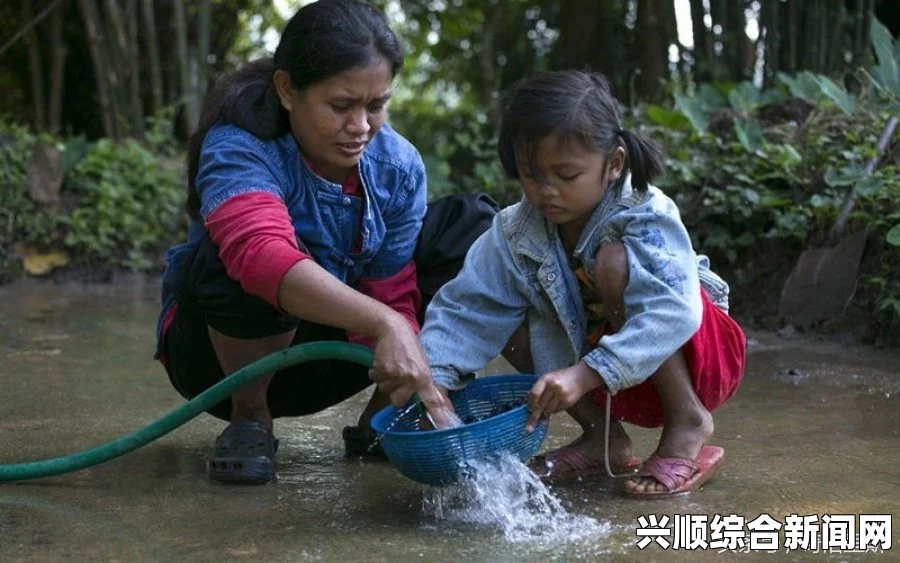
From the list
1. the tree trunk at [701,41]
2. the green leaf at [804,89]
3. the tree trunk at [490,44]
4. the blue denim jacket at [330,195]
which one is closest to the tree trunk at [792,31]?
the tree trunk at [701,41]

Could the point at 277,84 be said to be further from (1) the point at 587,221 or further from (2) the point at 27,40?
(2) the point at 27,40

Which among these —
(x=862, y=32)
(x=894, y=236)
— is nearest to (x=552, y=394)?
(x=894, y=236)

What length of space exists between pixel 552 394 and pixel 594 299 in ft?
1.28

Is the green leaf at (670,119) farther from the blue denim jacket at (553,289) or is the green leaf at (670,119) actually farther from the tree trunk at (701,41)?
the blue denim jacket at (553,289)

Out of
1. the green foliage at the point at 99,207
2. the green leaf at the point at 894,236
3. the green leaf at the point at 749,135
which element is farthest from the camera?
the green foliage at the point at 99,207

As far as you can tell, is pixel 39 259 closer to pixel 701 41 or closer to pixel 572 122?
pixel 701 41

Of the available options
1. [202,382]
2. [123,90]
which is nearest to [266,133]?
[202,382]

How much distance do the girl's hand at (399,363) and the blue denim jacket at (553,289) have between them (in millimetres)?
271

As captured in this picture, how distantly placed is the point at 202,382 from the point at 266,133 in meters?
0.57

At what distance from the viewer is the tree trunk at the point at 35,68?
7.30 metres

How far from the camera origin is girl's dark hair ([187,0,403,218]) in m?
2.49

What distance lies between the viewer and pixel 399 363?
2.21 metres

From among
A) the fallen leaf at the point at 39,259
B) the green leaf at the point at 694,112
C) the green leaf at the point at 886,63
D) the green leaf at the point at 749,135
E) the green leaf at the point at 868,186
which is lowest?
the fallen leaf at the point at 39,259

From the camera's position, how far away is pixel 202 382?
282 cm
